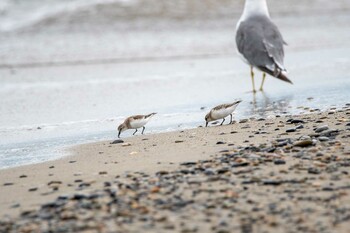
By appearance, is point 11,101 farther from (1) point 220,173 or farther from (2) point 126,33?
(2) point 126,33

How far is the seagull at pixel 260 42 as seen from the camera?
10.6 metres

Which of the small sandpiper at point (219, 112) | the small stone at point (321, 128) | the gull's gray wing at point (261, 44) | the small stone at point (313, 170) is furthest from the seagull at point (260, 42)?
the small stone at point (313, 170)

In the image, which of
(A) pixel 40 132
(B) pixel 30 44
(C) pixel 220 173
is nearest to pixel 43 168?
(C) pixel 220 173

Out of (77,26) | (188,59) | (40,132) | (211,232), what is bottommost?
(211,232)

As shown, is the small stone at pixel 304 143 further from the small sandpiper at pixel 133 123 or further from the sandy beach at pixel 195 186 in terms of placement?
the small sandpiper at pixel 133 123

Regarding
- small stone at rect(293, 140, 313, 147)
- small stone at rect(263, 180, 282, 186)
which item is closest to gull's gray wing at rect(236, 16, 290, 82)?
small stone at rect(293, 140, 313, 147)

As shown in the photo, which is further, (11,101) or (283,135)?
(11,101)

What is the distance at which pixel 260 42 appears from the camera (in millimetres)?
10938

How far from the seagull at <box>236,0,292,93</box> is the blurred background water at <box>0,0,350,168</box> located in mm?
344

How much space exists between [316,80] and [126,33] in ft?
24.6

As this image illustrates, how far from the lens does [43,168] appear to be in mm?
6105

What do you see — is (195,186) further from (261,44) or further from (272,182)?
(261,44)

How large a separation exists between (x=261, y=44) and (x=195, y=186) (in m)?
6.35

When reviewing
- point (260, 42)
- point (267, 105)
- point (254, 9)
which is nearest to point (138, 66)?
point (254, 9)
